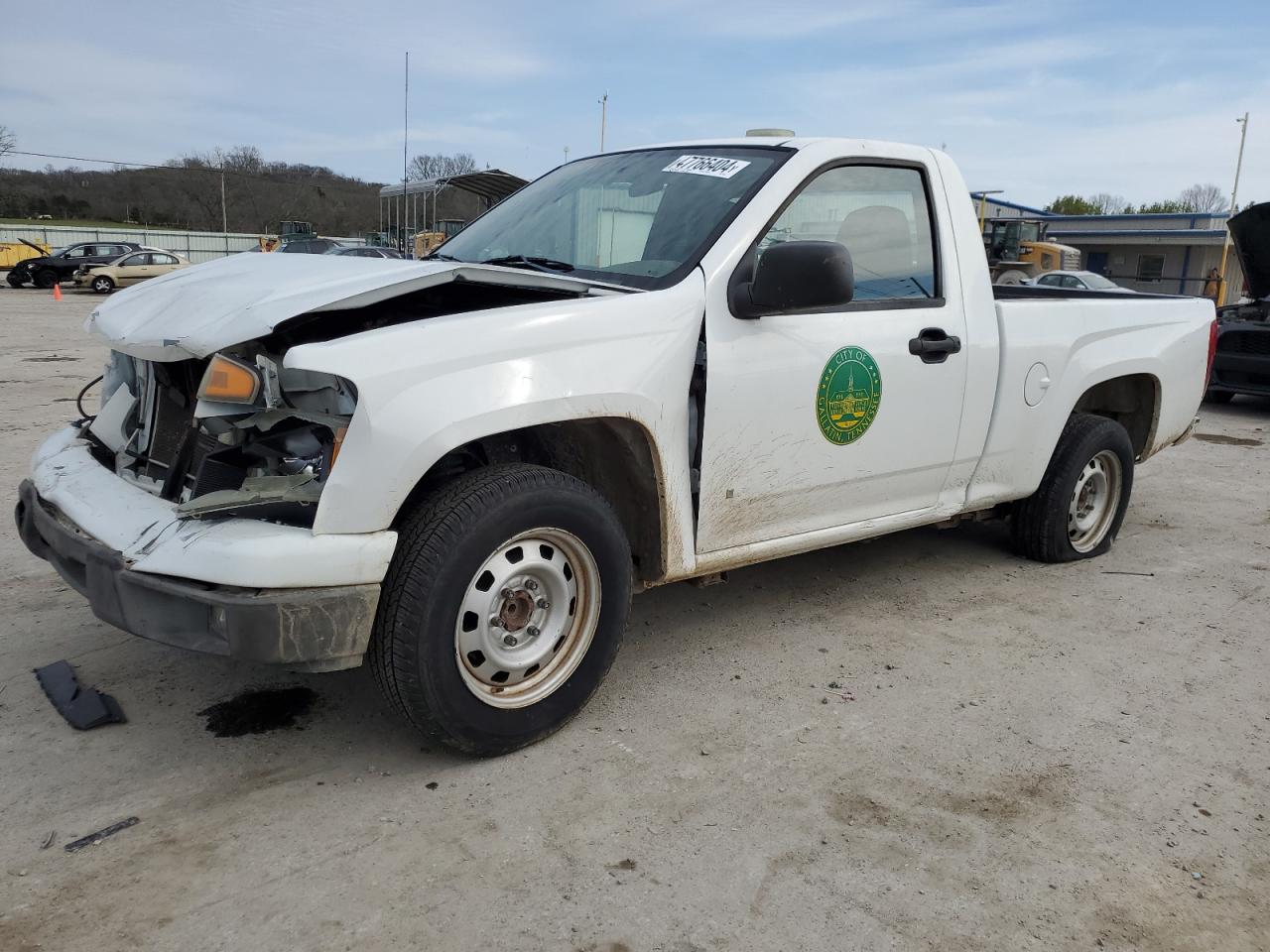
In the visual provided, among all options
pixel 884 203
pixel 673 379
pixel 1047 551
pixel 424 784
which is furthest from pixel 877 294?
pixel 424 784

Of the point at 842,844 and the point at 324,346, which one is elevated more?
the point at 324,346

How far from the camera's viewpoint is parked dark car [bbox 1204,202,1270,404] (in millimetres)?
9516

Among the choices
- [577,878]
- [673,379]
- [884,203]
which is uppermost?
[884,203]

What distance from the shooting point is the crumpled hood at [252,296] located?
277 centimetres

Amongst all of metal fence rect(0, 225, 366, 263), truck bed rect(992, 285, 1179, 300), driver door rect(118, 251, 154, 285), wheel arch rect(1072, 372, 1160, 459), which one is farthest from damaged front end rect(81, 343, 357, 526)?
metal fence rect(0, 225, 366, 263)

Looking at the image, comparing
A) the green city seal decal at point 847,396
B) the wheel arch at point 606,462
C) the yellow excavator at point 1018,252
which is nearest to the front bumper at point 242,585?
the wheel arch at point 606,462

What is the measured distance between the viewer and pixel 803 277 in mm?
3129

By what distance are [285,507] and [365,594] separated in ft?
1.02

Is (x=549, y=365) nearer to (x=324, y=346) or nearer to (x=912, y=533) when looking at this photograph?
(x=324, y=346)

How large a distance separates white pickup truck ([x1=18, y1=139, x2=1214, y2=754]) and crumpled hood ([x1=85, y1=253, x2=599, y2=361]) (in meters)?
0.01

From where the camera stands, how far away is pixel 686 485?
3.32 metres

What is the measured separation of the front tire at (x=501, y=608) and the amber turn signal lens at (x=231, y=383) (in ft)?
1.76

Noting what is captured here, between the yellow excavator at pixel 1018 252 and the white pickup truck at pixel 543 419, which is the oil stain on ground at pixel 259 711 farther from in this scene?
the yellow excavator at pixel 1018 252

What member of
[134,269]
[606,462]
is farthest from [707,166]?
[134,269]
